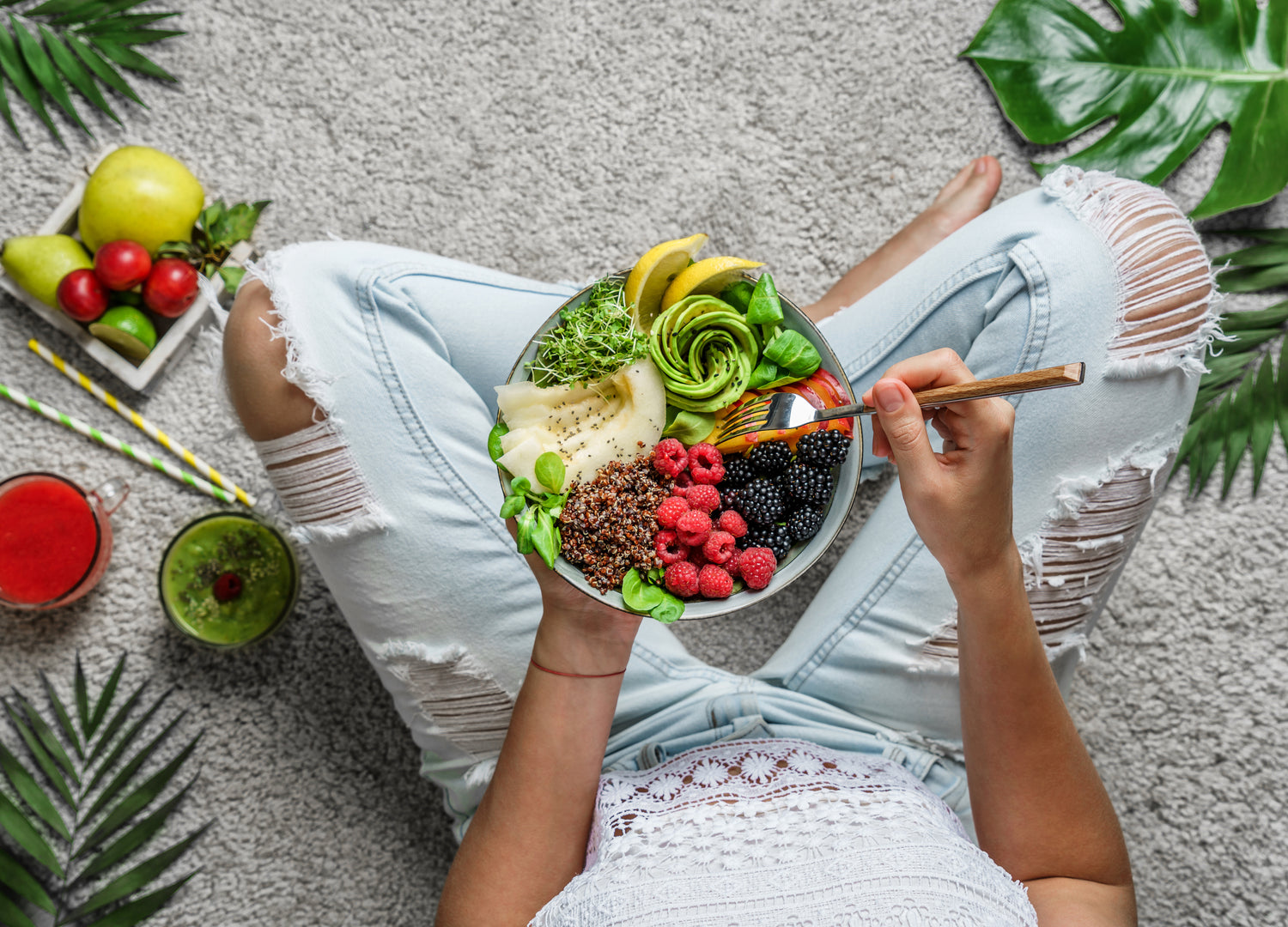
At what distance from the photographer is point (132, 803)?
4.80 ft

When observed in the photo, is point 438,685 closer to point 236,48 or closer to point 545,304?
point 545,304

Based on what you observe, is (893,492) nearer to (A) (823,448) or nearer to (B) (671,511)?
(A) (823,448)

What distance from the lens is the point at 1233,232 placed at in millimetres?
1531

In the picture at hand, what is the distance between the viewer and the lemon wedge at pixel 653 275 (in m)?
0.89

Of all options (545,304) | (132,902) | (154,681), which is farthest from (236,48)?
(132,902)

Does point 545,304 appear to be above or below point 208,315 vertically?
above

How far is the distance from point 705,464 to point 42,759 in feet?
4.64

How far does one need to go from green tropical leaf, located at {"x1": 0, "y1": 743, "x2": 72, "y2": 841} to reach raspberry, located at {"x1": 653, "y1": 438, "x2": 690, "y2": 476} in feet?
4.48

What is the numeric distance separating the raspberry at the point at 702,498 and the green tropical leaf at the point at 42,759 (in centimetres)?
136

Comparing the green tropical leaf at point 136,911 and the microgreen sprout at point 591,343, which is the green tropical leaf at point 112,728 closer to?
the green tropical leaf at point 136,911

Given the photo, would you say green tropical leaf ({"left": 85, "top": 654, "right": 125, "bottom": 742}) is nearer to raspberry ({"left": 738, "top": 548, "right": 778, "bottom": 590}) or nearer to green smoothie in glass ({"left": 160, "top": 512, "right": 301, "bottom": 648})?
green smoothie in glass ({"left": 160, "top": 512, "right": 301, "bottom": 648})

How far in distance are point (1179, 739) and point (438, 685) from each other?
1.38 metres

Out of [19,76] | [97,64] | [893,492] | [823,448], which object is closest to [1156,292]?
[893,492]

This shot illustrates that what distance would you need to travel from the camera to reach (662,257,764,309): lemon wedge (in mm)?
887
